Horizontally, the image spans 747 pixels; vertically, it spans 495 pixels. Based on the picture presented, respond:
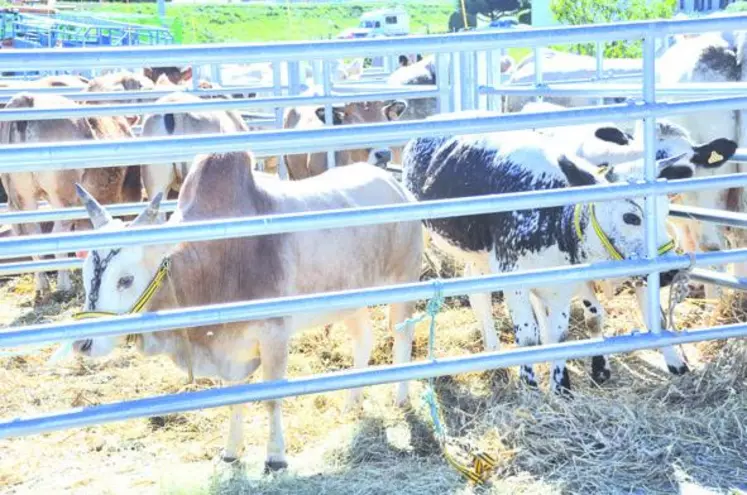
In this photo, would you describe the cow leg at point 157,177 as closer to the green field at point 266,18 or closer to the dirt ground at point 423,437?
the dirt ground at point 423,437

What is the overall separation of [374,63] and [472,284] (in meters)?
23.2

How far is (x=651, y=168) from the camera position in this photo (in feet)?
14.6

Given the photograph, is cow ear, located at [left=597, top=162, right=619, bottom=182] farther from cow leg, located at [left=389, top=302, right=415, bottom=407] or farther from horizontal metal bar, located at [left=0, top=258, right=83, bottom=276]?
horizontal metal bar, located at [left=0, top=258, right=83, bottom=276]

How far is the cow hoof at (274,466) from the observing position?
4881 millimetres

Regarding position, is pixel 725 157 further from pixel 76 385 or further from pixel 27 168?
pixel 76 385

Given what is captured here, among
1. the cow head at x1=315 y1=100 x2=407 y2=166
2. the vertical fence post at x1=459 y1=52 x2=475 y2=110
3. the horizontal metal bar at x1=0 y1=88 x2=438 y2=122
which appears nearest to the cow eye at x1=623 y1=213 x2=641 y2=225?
the horizontal metal bar at x1=0 y1=88 x2=438 y2=122

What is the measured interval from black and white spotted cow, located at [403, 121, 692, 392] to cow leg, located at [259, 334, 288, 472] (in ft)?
4.45

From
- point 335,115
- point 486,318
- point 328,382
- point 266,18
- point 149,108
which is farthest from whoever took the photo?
point 266,18

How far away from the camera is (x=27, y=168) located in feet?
12.1

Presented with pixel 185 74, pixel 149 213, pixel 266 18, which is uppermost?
pixel 266 18

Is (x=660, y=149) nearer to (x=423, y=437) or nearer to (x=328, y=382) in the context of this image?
(x=423, y=437)

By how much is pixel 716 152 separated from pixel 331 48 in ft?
8.60

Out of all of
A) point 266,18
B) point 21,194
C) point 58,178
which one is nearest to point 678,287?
point 58,178

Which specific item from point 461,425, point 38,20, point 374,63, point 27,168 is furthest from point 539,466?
point 38,20
